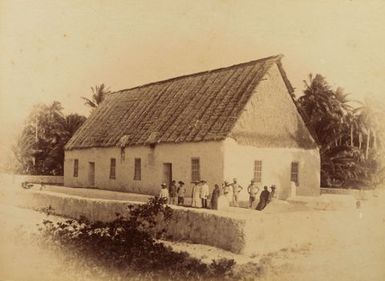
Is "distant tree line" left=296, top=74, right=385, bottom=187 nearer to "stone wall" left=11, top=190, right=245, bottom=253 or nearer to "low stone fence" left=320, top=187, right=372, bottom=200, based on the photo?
"low stone fence" left=320, top=187, right=372, bottom=200

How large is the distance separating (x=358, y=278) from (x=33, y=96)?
1.84 meters

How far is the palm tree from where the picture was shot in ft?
8.76

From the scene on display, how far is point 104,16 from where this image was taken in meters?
2.56

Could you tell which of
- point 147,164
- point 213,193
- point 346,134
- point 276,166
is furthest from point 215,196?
point 346,134

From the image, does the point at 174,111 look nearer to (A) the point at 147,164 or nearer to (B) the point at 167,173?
(A) the point at 147,164

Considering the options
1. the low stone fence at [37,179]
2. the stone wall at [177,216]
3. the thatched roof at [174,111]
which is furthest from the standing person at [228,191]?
the low stone fence at [37,179]

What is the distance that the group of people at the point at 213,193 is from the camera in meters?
2.59

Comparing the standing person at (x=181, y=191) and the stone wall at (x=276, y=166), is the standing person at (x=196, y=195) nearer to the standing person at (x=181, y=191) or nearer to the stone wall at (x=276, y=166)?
the standing person at (x=181, y=191)

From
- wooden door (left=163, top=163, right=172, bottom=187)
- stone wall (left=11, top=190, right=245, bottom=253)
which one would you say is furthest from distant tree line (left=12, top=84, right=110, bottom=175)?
wooden door (left=163, top=163, right=172, bottom=187)

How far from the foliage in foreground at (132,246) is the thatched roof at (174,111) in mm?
565

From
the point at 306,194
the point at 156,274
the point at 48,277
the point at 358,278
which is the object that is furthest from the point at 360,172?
the point at 48,277

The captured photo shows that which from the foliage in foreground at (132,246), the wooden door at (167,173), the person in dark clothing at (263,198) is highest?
the wooden door at (167,173)

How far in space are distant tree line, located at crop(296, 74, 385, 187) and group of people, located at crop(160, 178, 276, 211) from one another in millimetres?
329

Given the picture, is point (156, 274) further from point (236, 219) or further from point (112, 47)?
point (112, 47)
